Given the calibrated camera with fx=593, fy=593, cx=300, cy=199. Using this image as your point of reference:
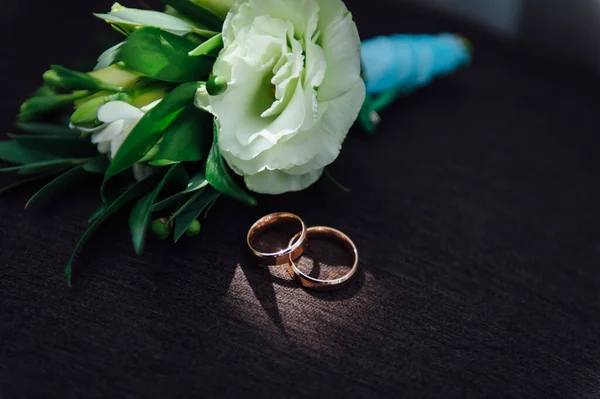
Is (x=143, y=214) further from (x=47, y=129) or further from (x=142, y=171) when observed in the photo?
(x=47, y=129)

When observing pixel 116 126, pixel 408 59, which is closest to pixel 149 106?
pixel 116 126

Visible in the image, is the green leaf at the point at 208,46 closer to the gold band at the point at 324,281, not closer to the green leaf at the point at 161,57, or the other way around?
the green leaf at the point at 161,57

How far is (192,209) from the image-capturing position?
0.59m

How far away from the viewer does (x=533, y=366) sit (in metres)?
0.58

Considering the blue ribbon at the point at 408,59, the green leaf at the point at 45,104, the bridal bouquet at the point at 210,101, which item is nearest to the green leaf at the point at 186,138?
the bridal bouquet at the point at 210,101

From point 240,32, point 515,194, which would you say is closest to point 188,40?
point 240,32

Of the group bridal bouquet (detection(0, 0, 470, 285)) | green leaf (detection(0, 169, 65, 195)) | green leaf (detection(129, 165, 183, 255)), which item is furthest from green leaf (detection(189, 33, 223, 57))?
green leaf (detection(0, 169, 65, 195))

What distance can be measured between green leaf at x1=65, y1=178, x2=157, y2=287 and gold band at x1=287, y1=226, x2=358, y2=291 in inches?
6.4

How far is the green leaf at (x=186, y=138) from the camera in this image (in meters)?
0.56

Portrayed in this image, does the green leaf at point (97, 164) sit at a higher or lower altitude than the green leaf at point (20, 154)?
higher

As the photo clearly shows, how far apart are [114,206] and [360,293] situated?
0.87 ft

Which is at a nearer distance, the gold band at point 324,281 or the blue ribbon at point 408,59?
the gold band at point 324,281

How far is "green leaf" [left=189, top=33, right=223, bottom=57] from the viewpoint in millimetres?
544

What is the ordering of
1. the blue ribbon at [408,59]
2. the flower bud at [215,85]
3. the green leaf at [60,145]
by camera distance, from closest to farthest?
the flower bud at [215,85]
the green leaf at [60,145]
the blue ribbon at [408,59]
